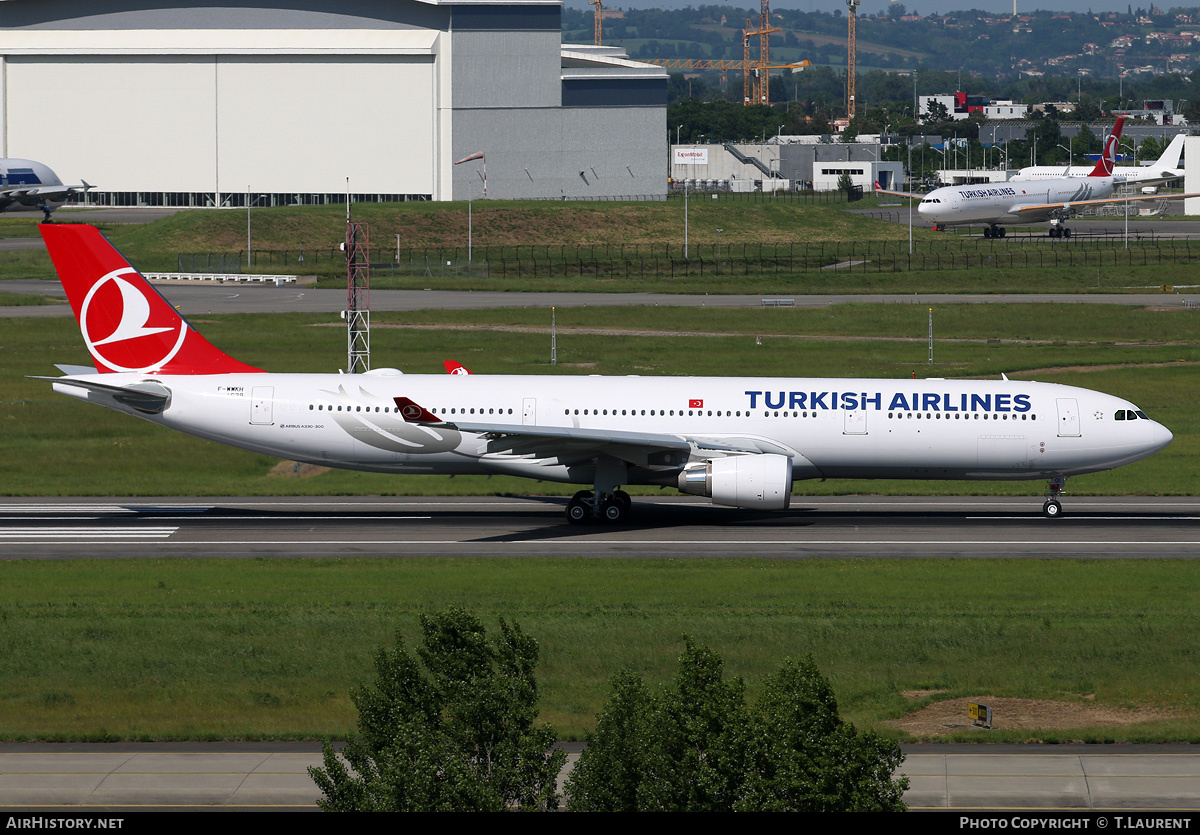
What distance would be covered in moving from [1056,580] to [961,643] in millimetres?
7010

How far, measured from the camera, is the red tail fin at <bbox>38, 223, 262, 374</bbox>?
137 ft

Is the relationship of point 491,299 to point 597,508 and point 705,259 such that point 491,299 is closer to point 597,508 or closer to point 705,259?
point 705,259

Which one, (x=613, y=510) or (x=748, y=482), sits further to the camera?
(x=613, y=510)

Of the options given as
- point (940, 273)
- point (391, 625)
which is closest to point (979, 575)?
point (391, 625)

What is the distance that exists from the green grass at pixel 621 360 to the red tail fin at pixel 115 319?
618 cm

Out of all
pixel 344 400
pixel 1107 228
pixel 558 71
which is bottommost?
pixel 344 400

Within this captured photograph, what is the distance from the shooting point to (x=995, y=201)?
490ft

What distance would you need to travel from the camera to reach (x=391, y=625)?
28562 millimetres

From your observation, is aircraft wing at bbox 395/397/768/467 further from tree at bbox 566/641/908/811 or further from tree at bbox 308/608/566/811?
tree at bbox 566/641/908/811

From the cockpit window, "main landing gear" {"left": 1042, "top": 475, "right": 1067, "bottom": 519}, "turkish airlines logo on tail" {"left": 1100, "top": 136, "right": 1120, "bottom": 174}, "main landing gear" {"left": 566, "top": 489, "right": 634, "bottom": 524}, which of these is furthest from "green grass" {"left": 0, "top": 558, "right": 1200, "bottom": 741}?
"turkish airlines logo on tail" {"left": 1100, "top": 136, "right": 1120, "bottom": 174}

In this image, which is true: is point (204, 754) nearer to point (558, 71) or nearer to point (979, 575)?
point (979, 575)

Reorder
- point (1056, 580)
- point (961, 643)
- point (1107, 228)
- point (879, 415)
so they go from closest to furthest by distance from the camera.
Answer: point (961, 643), point (1056, 580), point (879, 415), point (1107, 228)

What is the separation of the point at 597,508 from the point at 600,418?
8.87 feet

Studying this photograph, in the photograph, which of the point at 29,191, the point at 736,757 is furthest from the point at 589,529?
the point at 29,191
